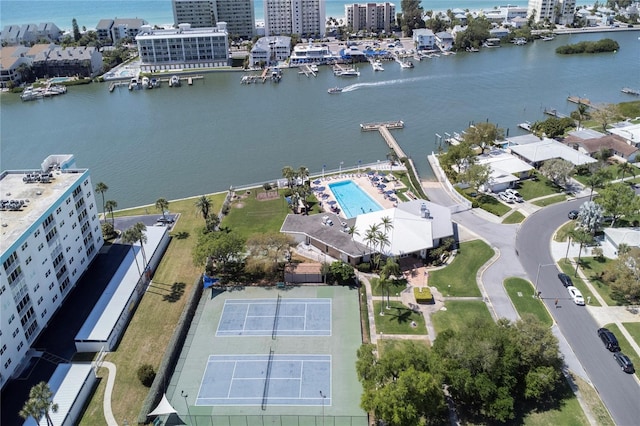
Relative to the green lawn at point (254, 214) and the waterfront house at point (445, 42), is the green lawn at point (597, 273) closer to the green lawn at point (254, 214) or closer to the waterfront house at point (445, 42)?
the green lawn at point (254, 214)

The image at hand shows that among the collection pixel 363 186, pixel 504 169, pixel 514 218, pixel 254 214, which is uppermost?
pixel 504 169

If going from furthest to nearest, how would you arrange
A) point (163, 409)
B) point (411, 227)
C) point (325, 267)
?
point (411, 227) → point (325, 267) → point (163, 409)

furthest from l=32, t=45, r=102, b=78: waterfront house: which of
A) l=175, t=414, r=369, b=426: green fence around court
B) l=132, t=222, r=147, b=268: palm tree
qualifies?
l=175, t=414, r=369, b=426: green fence around court

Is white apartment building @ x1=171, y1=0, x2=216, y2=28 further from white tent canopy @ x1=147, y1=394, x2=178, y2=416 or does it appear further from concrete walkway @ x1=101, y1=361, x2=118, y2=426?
white tent canopy @ x1=147, y1=394, x2=178, y2=416

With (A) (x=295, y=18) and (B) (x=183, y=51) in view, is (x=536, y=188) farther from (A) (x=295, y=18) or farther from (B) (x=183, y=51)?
(A) (x=295, y=18)

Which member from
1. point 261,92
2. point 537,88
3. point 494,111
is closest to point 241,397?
point 494,111

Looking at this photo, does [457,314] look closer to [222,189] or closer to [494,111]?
[222,189]

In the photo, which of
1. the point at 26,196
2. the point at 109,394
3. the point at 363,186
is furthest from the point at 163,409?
the point at 363,186
